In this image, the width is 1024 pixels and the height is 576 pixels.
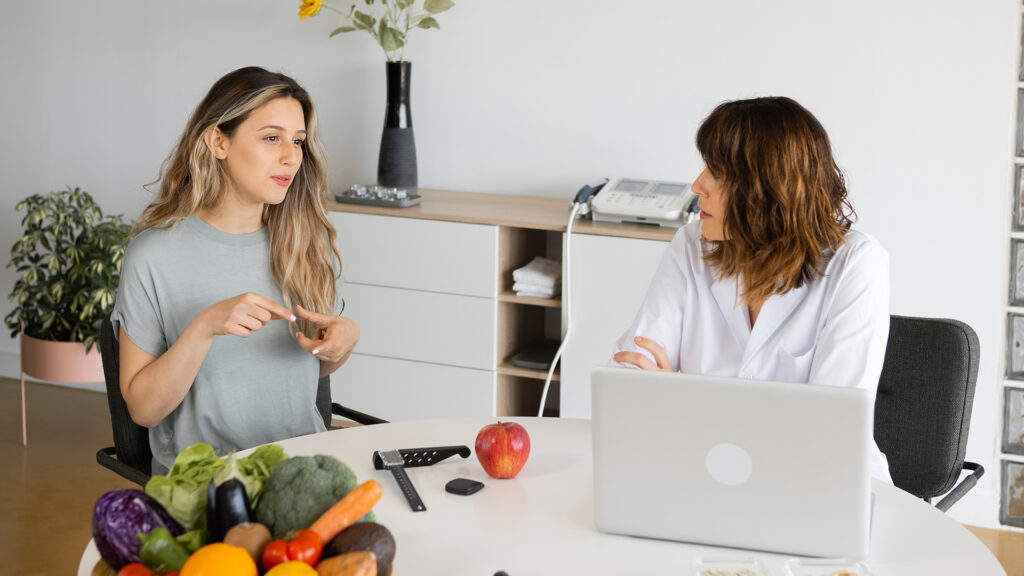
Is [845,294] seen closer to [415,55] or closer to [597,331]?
[597,331]

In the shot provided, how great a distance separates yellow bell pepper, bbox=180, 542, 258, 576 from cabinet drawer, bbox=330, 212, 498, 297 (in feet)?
7.33

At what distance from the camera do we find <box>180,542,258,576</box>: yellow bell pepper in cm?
100

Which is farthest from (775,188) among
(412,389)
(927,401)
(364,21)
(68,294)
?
(68,294)

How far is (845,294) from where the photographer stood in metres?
1.87

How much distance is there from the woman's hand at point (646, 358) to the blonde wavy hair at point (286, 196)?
0.65 m

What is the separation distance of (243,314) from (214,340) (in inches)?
12.0

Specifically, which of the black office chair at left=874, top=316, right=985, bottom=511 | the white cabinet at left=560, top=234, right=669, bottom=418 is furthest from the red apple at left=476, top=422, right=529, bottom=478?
the white cabinet at left=560, top=234, right=669, bottom=418

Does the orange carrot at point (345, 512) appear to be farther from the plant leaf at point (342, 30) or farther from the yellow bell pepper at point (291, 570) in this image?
the plant leaf at point (342, 30)

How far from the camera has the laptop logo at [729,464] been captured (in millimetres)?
1270

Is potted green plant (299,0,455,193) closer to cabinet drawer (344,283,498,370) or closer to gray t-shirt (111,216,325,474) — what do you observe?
cabinet drawer (344,283,498,370)

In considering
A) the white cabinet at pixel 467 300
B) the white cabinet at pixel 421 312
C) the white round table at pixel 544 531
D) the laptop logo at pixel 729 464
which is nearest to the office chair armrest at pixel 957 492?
the white round table at pixel 544 531

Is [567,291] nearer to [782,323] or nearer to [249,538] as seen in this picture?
[782,323]

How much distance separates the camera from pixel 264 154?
199 cm

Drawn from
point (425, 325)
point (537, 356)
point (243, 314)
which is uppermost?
point (243, 314)
